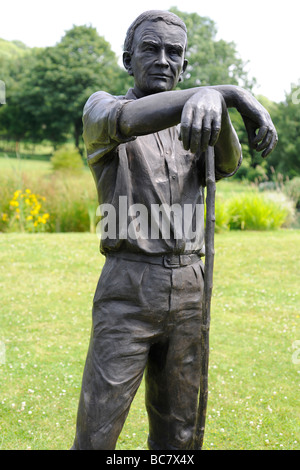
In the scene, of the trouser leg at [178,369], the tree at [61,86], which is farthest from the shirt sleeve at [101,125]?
the tree at [61,86]

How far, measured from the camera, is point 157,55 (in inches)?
90.0

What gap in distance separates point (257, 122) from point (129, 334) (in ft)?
3.69

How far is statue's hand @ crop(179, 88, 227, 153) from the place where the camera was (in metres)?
A: 1.86

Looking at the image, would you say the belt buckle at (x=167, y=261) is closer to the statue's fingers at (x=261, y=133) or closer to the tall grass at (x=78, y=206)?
the statue's fingers at (x=261, y=133)

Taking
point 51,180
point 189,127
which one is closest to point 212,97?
point 189,127

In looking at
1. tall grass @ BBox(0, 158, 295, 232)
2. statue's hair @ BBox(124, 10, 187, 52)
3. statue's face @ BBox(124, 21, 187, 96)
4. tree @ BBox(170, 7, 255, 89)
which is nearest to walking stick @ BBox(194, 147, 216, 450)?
statue's face @ BBox(124, 21, 187, 96)

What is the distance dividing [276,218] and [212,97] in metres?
11.2

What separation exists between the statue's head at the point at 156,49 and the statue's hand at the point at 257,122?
425mm

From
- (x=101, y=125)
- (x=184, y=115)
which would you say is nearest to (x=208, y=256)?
(x=184, y=115)

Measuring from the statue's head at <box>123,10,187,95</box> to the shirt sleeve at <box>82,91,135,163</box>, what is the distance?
21 centimetres

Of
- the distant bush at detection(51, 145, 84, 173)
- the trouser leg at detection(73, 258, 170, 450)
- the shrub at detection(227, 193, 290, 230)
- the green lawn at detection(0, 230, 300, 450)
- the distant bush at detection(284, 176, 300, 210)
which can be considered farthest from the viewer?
the distant bush at detection(51, 145, 84, 173)

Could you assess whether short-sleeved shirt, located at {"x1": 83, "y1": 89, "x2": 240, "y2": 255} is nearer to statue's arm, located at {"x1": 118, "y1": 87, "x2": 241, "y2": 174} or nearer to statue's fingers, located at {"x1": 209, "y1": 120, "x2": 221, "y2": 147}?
statue's arm, located at {"x1": 118, "y1": 87, "x2": 241, "y2": 174}

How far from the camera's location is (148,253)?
236 cm

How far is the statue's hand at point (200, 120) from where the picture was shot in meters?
A: 1.86
